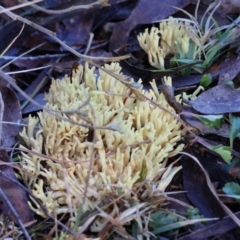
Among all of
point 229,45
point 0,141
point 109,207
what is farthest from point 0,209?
point 229,45

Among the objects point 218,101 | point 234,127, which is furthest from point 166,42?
point 234,127

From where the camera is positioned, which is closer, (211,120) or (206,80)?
(211,120)

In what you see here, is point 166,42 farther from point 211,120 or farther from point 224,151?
point 224,151

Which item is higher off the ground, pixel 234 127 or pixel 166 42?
pixel 166 42

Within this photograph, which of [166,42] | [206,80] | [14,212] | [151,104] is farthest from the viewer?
[166,42]

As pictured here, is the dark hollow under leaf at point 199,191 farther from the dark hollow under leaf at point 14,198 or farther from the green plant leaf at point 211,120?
the dark hollow under leaf at point 14,198

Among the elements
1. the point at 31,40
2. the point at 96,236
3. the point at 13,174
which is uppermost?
the point at 31,40

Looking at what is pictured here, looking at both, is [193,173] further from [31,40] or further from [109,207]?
[31,40]
